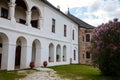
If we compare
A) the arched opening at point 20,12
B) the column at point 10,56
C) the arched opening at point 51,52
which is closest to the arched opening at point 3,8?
the arched opening at point 20,12

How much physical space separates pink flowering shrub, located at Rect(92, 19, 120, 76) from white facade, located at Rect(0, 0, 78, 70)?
280 inches

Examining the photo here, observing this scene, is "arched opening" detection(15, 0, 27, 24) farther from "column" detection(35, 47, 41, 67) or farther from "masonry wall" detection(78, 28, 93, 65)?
"masonry wall" detection(78, 28, 93, 65)

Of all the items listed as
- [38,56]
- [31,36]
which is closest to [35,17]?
[31,36]

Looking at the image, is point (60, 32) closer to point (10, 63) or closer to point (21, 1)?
point (21, 1)

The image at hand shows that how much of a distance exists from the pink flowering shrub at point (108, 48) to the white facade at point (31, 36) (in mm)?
7100

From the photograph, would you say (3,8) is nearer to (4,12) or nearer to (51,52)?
(4,12)

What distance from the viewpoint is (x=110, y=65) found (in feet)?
47.5

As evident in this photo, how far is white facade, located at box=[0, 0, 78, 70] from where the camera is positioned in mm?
15641

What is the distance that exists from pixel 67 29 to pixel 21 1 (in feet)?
39.6

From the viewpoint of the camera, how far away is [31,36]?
61.5 feet

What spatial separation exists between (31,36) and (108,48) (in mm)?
8274

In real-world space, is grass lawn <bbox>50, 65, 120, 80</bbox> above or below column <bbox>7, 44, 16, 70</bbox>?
below

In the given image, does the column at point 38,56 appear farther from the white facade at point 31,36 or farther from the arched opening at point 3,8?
the arched opening at point 3,8

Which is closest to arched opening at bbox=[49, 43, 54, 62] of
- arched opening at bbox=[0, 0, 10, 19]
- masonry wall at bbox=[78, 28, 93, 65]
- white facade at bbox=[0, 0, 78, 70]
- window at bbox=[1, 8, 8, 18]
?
white facade at bbox=[0, 0, 78, 70]
